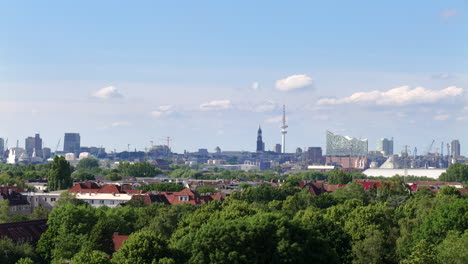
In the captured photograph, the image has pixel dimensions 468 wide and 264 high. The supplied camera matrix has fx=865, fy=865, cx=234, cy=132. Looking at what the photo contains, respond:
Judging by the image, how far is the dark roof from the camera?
64.0 meters

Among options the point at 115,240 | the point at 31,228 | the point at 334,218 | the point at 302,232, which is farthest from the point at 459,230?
the point at 31,228

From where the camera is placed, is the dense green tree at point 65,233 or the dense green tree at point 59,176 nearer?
the dense green tree at point 65,233

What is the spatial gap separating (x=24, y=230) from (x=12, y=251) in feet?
35.0

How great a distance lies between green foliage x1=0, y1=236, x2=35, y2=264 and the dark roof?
16.9ft

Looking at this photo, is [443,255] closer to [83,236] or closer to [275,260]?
[275,260]

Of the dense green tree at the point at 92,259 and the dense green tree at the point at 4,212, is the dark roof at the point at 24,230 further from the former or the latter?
the dense green tree at the point at 92,259

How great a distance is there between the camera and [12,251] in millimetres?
56219

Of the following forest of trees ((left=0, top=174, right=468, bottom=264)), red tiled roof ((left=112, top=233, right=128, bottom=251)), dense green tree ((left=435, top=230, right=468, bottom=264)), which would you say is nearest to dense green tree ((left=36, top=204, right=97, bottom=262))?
forest of trees ((left=0, top=174, right=468, bottom=264))

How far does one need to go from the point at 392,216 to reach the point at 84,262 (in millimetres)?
38250

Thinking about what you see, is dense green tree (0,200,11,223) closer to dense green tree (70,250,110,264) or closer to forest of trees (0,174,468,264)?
forest of trees (0,174,468,264)

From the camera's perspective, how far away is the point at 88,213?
67688mm

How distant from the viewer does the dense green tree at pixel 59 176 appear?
4961 inches

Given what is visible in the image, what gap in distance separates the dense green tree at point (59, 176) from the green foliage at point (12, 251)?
67763 millimetres

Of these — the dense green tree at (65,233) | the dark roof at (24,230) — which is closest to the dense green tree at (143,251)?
the dense green tree at (65,233)
